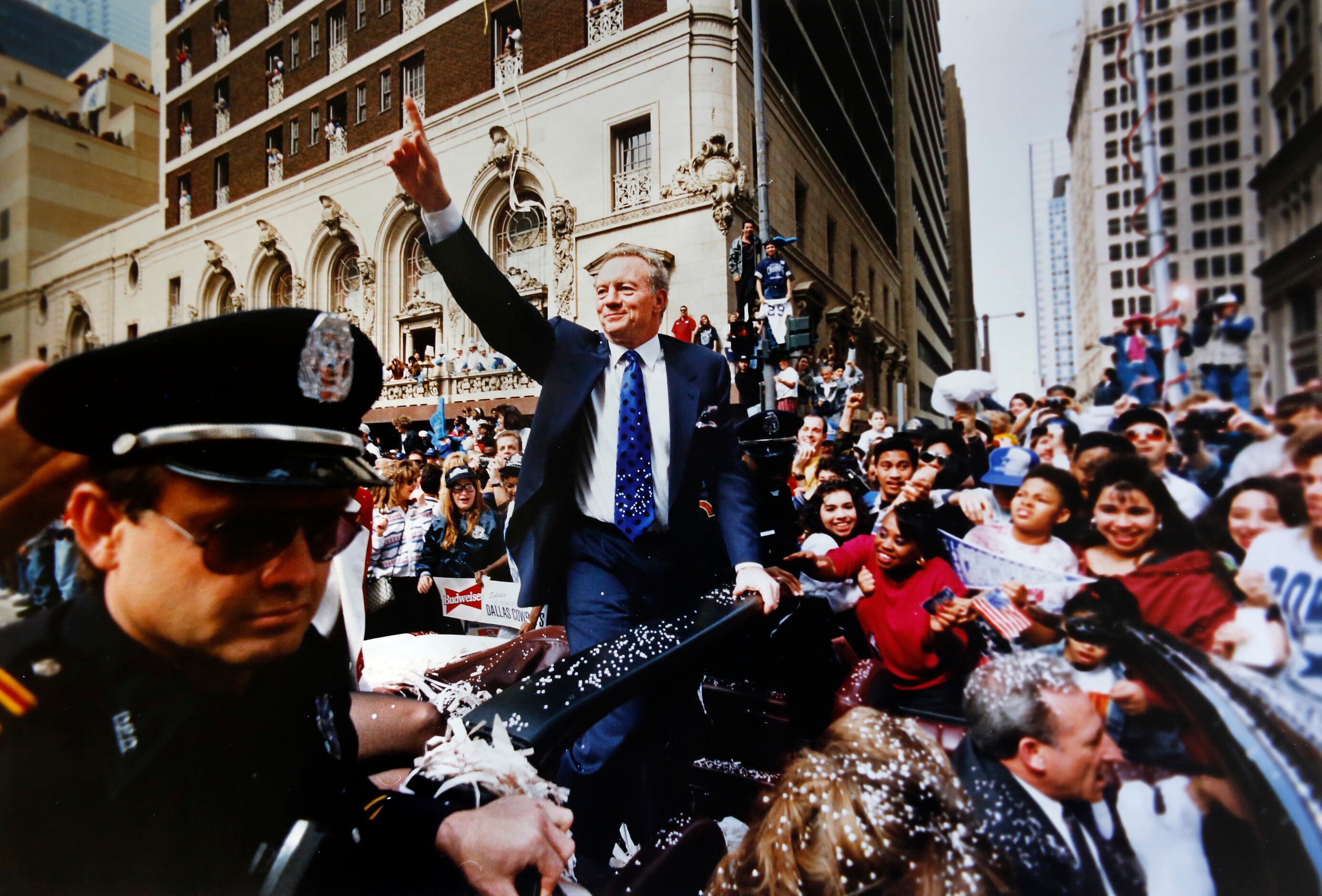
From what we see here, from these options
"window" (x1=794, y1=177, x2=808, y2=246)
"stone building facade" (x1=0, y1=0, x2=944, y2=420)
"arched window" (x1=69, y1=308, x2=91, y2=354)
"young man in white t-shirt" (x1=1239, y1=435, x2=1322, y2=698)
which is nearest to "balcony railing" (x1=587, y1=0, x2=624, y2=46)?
"stone building facade" (x1=0, y1=0, x2=944, y2=420)

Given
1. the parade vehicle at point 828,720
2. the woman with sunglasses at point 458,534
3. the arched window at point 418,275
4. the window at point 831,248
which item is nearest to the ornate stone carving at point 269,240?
the arched window at point 418,275

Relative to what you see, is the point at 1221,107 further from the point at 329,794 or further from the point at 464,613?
the point at 329,794

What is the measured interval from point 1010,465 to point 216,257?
2.32 metres

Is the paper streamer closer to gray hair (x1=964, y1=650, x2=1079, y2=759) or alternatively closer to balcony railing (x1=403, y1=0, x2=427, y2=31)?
gray hair (x1=964, y1=650, x2=1079, y2=759)

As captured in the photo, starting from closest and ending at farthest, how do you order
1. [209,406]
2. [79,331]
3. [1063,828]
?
1. [209,406]
2. [79,331]
3. [1063,828]

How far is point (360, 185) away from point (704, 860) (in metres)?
1.99

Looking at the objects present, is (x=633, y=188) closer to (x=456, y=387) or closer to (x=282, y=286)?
(x=456, y=387)

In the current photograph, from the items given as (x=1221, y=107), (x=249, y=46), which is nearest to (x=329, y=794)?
(x=249, y=46)

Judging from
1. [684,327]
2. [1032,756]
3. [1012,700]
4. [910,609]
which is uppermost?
[684,327]

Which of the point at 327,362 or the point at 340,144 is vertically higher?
the point at 340,144

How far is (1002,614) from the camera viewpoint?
1.80 metres

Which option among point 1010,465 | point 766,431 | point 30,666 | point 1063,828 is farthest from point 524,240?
point 1063,828

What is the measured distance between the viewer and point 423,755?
1.59 metres

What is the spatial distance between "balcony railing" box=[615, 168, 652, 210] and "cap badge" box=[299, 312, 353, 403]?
79cm
